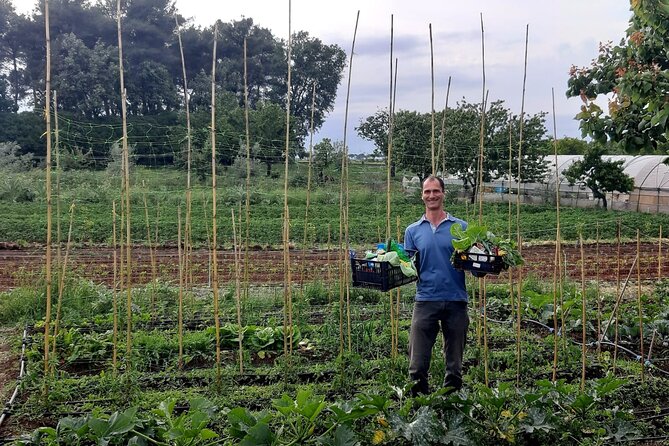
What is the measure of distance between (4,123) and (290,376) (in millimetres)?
26162

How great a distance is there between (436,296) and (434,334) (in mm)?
265

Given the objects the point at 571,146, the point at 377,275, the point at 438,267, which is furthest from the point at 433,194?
the point at 571,146

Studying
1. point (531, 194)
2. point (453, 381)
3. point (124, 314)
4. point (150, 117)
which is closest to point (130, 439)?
point (453, 381)

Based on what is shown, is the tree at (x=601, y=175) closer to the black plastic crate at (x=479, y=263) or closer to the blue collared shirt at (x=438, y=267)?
the blue collared shirt at (x=438, y=267)

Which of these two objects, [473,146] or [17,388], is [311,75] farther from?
[17,388]

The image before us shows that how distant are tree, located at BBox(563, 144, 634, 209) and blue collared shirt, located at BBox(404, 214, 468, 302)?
641 inches

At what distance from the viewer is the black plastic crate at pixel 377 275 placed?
3.32m

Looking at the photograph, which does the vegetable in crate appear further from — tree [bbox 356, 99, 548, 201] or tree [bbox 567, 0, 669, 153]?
tree [bbox 356, 99, 548, 201]

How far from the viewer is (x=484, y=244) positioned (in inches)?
127

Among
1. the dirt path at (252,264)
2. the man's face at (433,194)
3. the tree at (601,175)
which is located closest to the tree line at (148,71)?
the tree at (601,175)

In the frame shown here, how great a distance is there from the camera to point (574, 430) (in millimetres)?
3197

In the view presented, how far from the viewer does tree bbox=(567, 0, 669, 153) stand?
14.1 feet

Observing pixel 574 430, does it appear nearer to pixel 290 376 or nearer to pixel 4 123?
pixel 290 376

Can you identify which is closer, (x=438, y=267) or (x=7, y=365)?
(x=438, y=267)
